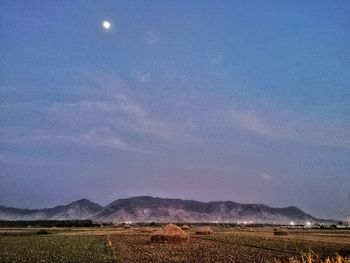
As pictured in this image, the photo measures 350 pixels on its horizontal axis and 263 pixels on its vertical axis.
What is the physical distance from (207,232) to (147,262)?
59.6 metres

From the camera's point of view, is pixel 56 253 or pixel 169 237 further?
pixel 169 237

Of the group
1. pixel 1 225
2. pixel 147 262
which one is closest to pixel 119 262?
pixel 147 262

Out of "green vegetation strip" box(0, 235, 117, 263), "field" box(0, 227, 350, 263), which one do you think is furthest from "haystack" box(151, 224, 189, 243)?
"green vegetation strip" box(0, 235, 117, 263)

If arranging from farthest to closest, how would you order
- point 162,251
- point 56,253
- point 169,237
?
point 169,237
point 162,251
point 56,253

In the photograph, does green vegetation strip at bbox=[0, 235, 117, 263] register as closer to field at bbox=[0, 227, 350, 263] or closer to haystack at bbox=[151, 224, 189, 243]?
field at bbox=[0, 227, 350, 263]

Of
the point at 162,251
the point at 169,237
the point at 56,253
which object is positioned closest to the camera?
the point at 56,253

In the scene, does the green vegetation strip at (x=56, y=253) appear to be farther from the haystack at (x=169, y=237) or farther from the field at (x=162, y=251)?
the haystack at (x=169, y=237)

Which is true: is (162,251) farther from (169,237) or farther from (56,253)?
(169,237)

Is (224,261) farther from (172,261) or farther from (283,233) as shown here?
(283,233)

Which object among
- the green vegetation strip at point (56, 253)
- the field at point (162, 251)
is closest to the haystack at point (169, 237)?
the field at point (162, 251)

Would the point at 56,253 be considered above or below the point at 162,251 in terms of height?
below

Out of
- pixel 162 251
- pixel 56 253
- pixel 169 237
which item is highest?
pixel 169 237

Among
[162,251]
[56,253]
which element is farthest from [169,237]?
[56,253]

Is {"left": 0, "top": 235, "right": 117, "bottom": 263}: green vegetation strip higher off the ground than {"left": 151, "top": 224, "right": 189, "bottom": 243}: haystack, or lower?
lower
